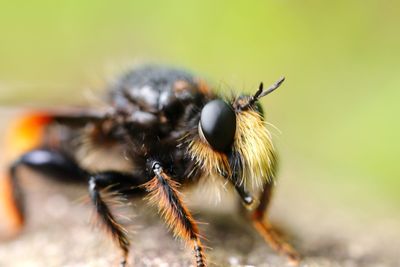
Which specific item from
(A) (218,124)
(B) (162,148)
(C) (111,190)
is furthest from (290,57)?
(A) (218,124)

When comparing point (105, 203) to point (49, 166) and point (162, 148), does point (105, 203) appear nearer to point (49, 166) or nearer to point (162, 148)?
point (162, 148)

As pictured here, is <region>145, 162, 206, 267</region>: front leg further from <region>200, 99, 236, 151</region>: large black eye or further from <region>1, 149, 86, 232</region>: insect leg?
<region>1, 149, 86, 232</region>: insect leg

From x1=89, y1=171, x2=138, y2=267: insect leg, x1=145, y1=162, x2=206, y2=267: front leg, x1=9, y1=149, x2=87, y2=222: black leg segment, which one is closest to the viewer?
x1=145, y1=162, x2=206, y2=267: front leg

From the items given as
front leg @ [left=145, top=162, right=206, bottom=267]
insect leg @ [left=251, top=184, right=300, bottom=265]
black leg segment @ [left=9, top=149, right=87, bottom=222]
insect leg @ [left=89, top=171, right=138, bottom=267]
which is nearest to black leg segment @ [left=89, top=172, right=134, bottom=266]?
insect leg @ [left=89, top=171, right=138, bottom=267]

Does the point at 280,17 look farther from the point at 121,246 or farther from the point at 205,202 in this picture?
the point at 121,246

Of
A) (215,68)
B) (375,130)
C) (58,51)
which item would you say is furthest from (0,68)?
(375,130)

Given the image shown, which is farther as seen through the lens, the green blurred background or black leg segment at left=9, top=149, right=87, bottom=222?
the green blurred background
